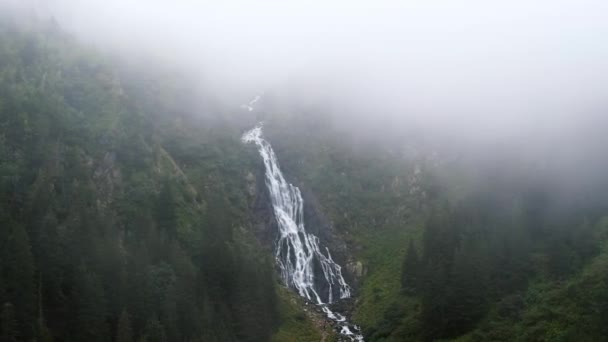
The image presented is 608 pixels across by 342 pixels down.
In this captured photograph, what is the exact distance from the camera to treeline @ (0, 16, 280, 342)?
44.4 m

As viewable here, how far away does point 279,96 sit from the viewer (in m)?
120

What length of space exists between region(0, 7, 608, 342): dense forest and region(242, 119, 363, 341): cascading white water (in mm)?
2626

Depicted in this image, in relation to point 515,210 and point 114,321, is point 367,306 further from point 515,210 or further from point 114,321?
point 114,321

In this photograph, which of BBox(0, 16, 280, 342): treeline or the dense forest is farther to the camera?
the dense forest

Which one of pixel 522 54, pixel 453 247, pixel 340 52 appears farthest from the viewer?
pixel 340 52

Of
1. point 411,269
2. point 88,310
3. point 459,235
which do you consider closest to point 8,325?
point 88,310

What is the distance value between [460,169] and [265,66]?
225 ft

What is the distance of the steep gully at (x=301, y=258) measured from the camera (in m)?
77.9

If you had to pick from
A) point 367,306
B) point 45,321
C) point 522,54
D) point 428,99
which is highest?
point 522,54

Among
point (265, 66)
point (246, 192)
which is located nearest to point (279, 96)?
point (265, 66)

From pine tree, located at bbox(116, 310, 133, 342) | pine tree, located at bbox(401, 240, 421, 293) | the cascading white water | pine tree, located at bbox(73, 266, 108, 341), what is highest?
the cascading white water

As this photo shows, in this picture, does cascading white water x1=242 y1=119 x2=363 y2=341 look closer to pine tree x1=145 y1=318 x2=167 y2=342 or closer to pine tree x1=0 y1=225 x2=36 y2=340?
pine tree x1=145 y1=318 x2=167 y2=342

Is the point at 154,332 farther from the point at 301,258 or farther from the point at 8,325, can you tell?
the point at 301,258

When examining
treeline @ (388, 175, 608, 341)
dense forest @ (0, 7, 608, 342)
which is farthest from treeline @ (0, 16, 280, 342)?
treeline @ (388, 175, 608, 341)
